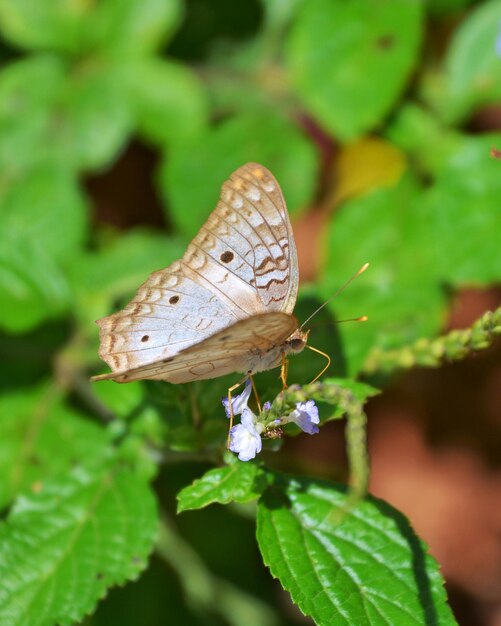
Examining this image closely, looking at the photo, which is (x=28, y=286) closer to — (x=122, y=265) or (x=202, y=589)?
(x=122, y=265)

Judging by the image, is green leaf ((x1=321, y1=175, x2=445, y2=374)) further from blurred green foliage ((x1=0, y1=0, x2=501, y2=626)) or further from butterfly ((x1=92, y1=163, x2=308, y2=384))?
butterfly ((x1=92, y1=163, x2=308, y2=384))

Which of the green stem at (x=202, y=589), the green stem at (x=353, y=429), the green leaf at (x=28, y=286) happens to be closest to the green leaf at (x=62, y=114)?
the green leaf at (x=28, y=286)

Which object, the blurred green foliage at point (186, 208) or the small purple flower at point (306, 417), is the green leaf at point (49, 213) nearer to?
the blurred green foliage at point (186, 208)

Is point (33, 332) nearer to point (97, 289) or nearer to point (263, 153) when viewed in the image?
point (97, 289)

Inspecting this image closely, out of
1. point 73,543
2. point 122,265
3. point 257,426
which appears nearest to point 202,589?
point 73,543

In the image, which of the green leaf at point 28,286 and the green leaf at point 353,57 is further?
the green leaf at point 353,57

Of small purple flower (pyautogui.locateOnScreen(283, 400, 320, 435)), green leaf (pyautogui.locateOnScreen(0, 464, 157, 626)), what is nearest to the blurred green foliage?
Result: green leaf (pyautogui.locateOnScreen(0, 464, 157, 626))
